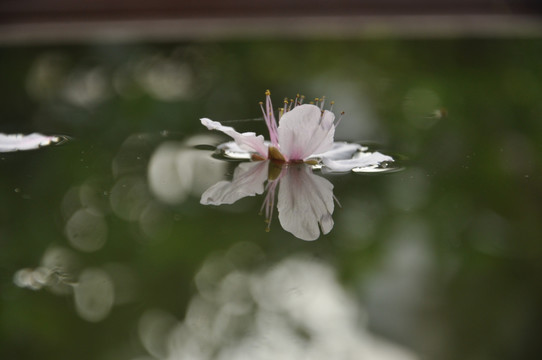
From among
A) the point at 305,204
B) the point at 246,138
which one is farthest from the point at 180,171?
the point at 305,204

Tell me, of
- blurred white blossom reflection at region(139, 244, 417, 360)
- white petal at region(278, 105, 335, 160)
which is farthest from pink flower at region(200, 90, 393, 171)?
blurred white blossom reflection at region(139, 244, 417, 360)

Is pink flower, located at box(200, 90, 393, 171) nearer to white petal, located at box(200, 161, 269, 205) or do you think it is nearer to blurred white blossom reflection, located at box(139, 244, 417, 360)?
white petal, located at box(200, 161, 269, 205)

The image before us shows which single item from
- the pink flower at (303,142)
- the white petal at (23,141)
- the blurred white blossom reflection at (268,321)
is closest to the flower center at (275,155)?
the pink flower at (303,142)

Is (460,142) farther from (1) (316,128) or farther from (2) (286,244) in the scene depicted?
(2) (286,244)

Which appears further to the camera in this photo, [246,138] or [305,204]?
[246,138]

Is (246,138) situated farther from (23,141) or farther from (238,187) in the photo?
(23,141)

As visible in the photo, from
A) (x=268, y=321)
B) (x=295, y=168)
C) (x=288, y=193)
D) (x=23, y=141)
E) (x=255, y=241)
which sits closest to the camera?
(x=268, y=321)
